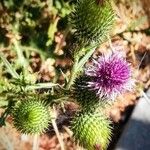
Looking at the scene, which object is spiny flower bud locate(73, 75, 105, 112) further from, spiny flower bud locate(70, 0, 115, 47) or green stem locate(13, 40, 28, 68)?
green stem locate(13, 40, 28, 68)

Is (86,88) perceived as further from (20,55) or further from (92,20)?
(20,55)

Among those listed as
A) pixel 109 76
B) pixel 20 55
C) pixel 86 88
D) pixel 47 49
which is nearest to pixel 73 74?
pixel 86 88

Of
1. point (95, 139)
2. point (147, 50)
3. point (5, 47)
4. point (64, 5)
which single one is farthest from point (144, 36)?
point (95, 139)

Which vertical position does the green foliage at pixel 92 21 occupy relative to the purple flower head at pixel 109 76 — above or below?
→ above

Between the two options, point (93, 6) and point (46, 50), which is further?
point (46, 50)

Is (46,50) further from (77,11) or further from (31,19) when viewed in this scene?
(77,11)

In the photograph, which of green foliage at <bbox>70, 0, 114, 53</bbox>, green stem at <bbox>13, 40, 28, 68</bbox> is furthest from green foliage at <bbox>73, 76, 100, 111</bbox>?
green stem at <bbox>13, 40, 28, 68</bbox>

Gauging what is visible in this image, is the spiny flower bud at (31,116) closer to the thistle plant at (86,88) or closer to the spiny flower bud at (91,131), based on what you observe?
the thistle plant at (86,88)

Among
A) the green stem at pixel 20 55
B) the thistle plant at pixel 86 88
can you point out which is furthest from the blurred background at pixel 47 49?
the thistle plant at pixel 86 88
